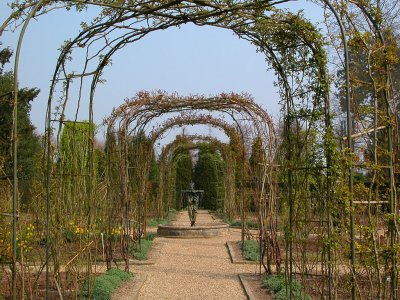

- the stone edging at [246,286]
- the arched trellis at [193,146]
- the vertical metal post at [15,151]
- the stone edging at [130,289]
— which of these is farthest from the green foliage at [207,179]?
the vertical metal post at [15,151]

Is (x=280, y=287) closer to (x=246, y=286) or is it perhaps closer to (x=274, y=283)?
(x=274, y=283)

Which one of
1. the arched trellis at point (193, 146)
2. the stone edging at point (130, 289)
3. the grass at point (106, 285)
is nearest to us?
the grass at point (106, 285)

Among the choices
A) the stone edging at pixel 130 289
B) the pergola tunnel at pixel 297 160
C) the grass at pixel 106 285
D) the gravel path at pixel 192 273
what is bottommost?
the gravel path at pixel 192 273

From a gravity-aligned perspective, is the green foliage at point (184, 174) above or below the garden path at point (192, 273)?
above

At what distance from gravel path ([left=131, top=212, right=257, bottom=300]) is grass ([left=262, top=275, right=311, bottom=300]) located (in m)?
0.38

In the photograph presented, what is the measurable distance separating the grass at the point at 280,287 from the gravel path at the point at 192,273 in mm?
377

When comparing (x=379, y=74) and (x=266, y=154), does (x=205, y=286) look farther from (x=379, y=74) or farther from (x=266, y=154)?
(x=379, y=74)

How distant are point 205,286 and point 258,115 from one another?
3693 millimetres

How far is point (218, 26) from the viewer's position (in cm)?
561

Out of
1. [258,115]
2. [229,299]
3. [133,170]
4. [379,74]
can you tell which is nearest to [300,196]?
[379,74]

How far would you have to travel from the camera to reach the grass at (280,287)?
6.58 meters

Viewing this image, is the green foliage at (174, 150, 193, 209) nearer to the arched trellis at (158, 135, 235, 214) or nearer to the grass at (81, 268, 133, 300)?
the arched trellis at (158, 135, 235, 214)

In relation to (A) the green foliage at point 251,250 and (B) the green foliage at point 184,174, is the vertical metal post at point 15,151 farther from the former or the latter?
(B) the green foliage at point 184,174

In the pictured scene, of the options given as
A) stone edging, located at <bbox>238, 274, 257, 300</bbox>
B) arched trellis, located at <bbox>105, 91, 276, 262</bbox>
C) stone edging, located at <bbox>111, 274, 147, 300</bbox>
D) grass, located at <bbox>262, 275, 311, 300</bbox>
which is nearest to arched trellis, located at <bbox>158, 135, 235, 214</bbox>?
arched trellis, located at <bbox>105, 91, 276, 262</bbox>
